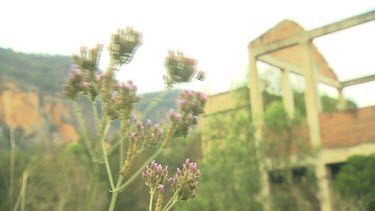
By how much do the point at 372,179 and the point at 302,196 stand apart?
305 centimetres

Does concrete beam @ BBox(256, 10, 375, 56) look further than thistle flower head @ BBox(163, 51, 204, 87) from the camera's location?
Yes

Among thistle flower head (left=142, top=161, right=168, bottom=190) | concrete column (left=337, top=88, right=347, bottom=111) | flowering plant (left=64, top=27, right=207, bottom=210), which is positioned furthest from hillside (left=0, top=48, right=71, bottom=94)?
flowering plant (left=64, top=27, right=207, bottom=210)

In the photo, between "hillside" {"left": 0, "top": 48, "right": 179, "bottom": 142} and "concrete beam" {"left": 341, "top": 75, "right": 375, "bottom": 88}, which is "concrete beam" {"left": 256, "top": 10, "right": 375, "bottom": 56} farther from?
"hillside" {"left": 0, "top": 48, "right": 179, "bottom": 142}

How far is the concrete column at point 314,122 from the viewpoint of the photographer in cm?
1582

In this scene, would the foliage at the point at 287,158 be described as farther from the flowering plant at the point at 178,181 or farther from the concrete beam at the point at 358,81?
the flowering plant at the point at 178,181

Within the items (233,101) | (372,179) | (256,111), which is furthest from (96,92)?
(233,101)

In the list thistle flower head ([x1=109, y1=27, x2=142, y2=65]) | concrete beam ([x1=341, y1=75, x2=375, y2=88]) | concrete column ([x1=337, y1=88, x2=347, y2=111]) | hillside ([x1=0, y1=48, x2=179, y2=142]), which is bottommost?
thistle flower head ([x1=109, y1=27, x2=142, y2=65])

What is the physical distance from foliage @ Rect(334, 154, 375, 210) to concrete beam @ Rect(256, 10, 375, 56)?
4892 mm

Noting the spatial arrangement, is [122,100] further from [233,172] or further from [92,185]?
[233,172]

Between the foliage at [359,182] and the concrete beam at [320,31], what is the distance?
16.1 feet

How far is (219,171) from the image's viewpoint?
17.3 metres

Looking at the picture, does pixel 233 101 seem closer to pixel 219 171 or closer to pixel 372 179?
pixel 219 171

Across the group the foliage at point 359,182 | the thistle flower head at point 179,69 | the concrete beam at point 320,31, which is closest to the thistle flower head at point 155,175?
the thistle flower head at point 179,69

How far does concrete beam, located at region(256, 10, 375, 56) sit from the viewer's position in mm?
15656
